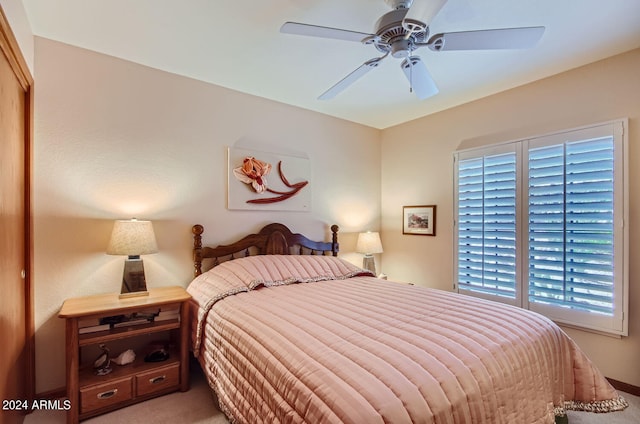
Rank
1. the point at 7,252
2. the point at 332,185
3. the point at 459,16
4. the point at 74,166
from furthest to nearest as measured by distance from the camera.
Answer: the point at 332,185
the point at 74,166
the point at 459,16
the point at 7,252

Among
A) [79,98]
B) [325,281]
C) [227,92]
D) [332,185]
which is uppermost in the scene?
[227,92]

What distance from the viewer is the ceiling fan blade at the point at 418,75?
6.37 ft

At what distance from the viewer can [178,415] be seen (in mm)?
2031

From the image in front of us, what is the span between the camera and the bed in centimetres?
109

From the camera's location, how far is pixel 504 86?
293 cm

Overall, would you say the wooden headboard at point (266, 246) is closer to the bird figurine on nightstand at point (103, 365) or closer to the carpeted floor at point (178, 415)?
the bird figurine on nightstand at point (103, 365)

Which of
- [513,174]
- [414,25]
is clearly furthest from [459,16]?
[513,174]

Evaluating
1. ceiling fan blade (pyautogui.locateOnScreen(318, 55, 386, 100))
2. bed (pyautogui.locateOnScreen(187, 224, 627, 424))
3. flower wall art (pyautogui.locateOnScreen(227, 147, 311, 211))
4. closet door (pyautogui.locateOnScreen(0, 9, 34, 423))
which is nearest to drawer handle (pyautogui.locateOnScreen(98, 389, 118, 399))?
closet door (pyautogui.locateOnScreen(0, 9, 34, 423))

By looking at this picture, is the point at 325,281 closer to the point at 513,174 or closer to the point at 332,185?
the point at 332,185

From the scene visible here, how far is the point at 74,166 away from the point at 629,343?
436 cm

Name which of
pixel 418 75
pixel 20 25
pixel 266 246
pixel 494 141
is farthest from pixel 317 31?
pixel 494 141

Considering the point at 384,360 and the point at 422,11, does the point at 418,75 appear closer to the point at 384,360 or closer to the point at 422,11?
the point at 422,11

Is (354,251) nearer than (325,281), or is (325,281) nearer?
(325,281)

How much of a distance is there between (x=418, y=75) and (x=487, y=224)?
177 centimetres
